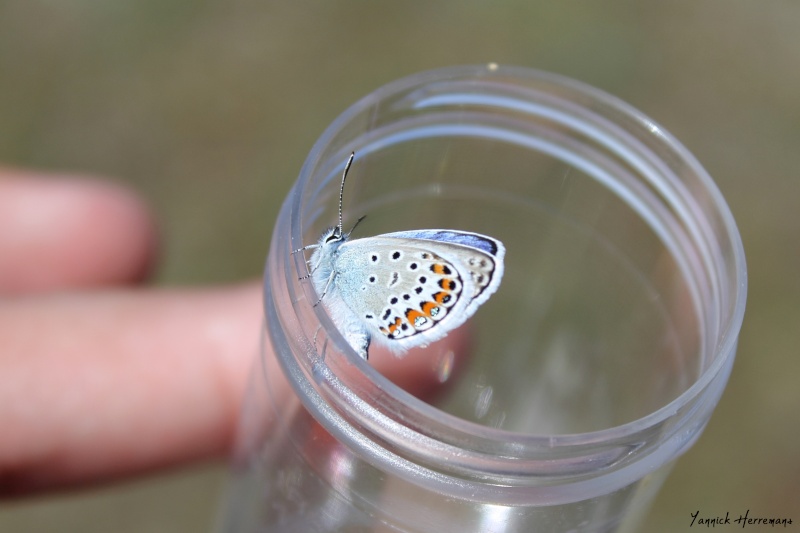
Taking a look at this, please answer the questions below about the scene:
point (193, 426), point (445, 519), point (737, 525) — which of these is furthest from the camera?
point (737, 525)

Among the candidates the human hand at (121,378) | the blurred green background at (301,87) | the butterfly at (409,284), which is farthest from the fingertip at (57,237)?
the butterfly at (409,284)

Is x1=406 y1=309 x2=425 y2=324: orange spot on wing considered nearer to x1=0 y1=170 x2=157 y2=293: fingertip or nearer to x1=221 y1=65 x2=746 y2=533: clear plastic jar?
x1=221 y1=65 x2=746 y2=533: clear plastic jar

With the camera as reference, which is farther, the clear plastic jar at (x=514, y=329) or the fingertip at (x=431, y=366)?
the fingertip at (x=431, y=366)

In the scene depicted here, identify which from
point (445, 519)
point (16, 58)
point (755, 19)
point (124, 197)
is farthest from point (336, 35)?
point (445, 519)

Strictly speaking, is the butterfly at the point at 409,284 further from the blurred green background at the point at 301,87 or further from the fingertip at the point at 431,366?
the blurred green background at the point at 301,87

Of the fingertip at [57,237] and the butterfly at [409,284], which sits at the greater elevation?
the butterfly at [409,284]

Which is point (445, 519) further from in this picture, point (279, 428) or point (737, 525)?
point (737, 525)
